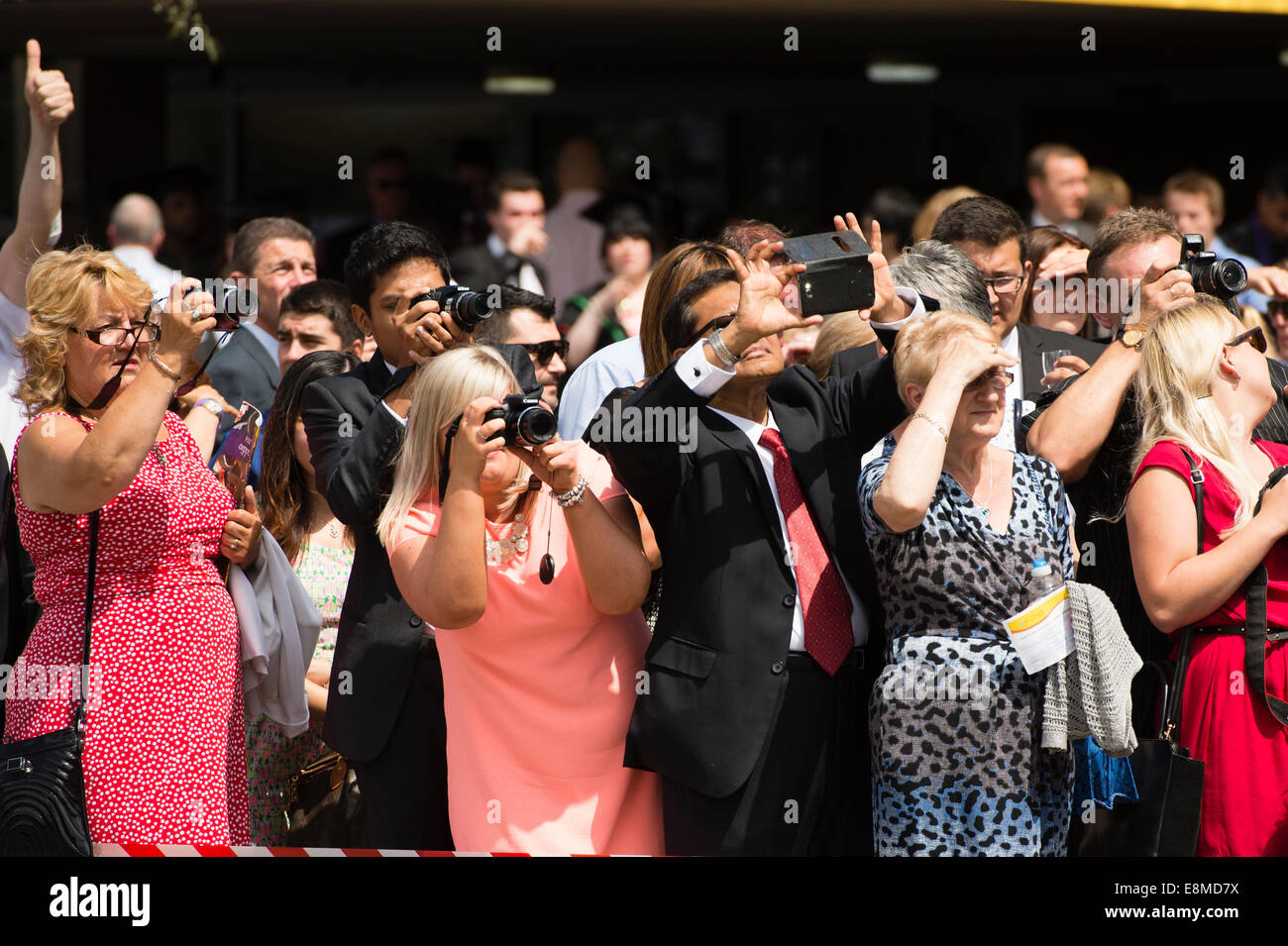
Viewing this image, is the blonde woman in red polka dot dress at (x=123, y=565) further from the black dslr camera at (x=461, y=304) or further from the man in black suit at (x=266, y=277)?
the man in black suit at (x=266, y=277)

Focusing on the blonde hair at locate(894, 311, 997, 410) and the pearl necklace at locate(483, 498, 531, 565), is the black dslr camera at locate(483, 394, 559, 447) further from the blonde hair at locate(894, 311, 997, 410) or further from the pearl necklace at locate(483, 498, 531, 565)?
the blonde hair at locate(894, 311, 997, 410)

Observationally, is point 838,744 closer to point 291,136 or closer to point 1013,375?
point 1013,375

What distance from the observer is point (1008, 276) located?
194 inches

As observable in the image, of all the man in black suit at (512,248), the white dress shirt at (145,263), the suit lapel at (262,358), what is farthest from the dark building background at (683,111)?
the suit lapel at (262,358)

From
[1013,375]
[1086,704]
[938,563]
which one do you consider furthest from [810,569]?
[1013,375]

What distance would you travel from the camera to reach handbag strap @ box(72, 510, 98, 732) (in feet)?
11.9

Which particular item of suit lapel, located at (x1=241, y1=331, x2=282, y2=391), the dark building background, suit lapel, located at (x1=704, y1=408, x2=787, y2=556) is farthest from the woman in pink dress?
the dark building background

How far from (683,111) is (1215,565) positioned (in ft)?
30.4

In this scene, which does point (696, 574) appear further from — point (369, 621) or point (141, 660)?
point (141, 660)

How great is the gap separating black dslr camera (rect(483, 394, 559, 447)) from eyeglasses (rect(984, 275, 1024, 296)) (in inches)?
80.1

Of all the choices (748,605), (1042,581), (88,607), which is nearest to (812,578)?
(748,605)

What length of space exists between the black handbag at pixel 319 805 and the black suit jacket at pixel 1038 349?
89.9 inches

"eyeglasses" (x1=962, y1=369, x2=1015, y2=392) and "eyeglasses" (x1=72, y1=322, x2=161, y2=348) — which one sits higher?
"eyeglasses" (x1=72, y1=322, x2=161, y2=348)
